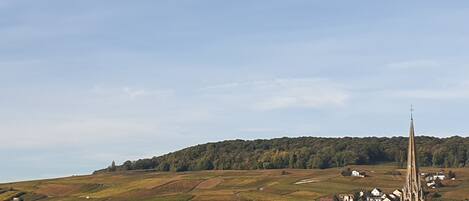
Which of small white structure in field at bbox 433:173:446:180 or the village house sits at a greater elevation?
the village house

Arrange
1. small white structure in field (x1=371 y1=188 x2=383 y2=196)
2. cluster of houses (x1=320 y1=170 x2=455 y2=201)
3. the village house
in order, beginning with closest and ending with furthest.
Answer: cluster of houses (x1=320 y1=170 x2=455 y2=201) → small white structure in field (x1=371 y1=188 x2=383 y2=196) → the village house

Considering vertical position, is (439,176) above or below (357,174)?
below

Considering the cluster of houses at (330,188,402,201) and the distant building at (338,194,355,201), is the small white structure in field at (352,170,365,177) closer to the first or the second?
the cluster of houses at (330,188,402,201)

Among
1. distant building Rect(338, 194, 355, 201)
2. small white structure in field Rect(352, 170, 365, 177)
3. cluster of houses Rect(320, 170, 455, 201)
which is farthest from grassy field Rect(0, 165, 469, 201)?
distant building Rect(338, 194, 355, 201)

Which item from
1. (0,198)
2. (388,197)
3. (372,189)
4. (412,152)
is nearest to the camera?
(412,152)

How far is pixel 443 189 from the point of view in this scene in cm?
16325

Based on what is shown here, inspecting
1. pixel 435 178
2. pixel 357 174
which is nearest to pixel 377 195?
pixel 435 178

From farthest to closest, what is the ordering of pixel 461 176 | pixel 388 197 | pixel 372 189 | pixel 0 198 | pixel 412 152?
pixel 0 198 < pixel 461 176 < pixel 372 189 < pixel 388 197 < pixel 412 152

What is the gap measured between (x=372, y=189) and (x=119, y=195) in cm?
5255

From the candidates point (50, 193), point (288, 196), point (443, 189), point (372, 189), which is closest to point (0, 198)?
point (50, 193)

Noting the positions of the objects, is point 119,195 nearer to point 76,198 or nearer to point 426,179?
point 76,198

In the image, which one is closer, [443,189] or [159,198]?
[443,189]

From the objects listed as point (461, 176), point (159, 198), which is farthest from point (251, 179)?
point (461, 176)

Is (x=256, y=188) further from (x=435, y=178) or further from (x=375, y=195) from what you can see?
(x=435, y=178)
